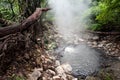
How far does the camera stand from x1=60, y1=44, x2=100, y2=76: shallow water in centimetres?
744

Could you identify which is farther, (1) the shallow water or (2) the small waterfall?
(2) the small waterfall

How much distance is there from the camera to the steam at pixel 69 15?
45.6 feet

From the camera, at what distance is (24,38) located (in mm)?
6098

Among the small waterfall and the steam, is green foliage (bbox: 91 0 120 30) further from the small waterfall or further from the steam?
the steam

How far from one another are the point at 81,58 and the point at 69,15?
9862mm

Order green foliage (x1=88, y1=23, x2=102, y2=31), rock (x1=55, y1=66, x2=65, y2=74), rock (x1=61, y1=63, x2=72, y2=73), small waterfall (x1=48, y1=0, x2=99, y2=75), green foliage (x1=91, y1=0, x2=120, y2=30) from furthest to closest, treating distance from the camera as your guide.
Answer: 1. green foliage (x1=88, y1=23, x2=102, y2=31)
2. green foliage (x1=91, y1=0, x2=120, y2=30)
3. small waterfall (x1=48, y1=0, x2=99, y2=75)
4. rock (x1=61, y1=63, x2=72, y2=73)
5. rock (x1=55, y1=66, x2=65, y2=74)

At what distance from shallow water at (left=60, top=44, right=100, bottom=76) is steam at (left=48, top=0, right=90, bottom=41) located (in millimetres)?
2398

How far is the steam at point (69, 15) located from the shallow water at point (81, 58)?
2.40 m

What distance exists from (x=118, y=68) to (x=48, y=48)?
126 inches

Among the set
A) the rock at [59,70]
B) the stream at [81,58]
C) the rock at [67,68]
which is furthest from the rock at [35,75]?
the stream at [81,58]

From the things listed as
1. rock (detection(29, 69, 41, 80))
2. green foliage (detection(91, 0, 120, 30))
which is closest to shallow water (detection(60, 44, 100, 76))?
green foliage (detection(91, 0, 120, 30))

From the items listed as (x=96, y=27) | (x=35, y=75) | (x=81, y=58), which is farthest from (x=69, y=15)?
(x=35, y=75)

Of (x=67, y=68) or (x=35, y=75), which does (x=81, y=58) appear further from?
(x=35, y=75)

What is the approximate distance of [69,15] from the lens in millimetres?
18203
